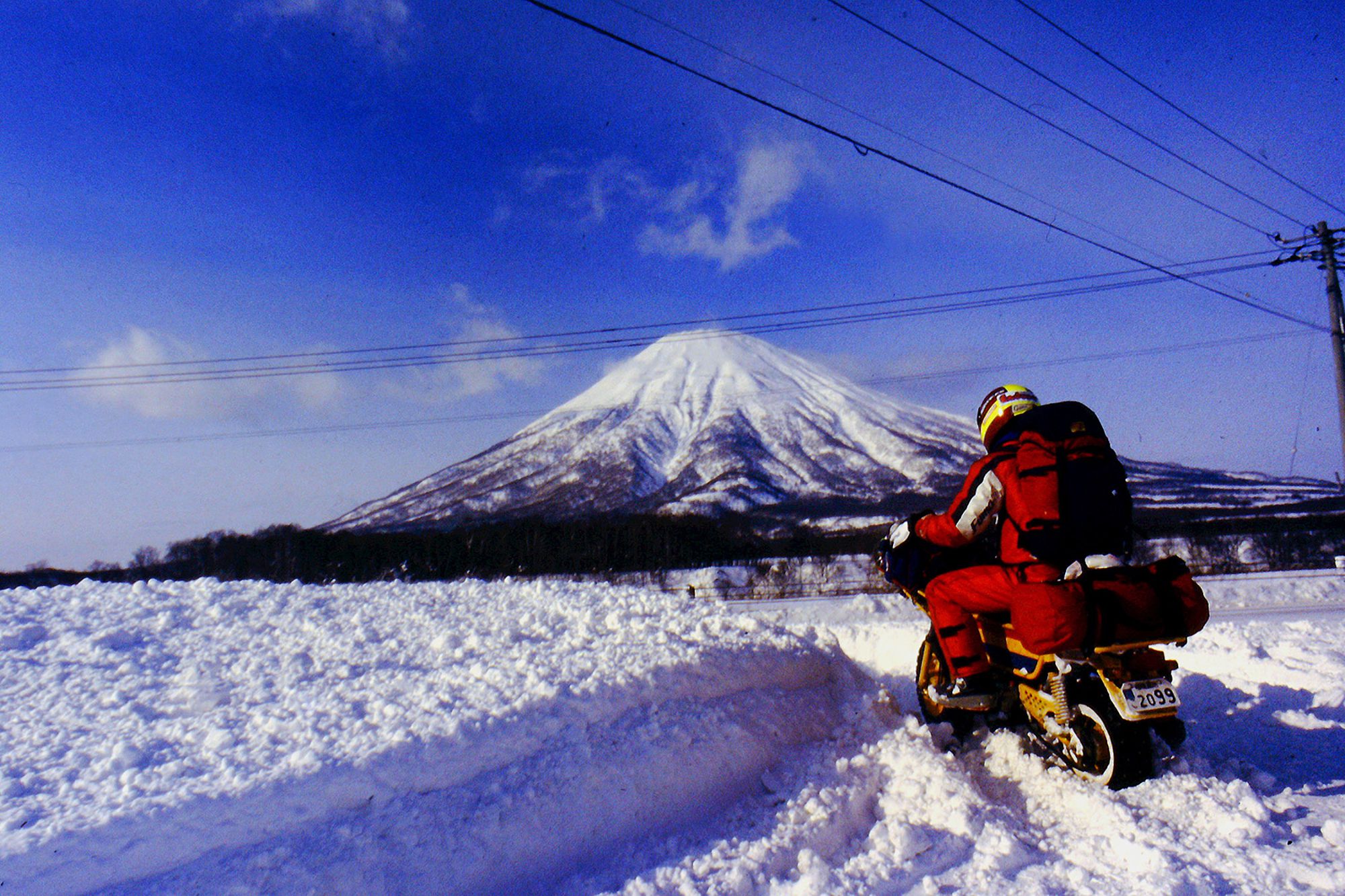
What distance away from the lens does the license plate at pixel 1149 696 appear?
323 centimetres

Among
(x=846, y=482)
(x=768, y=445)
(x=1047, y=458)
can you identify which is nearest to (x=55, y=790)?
(x=1047, y=458)

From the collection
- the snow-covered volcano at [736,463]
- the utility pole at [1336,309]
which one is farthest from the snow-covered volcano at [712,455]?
the utility pole at [1336,309]

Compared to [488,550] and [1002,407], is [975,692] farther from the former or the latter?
[488,550]

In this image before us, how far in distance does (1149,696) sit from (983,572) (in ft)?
2.78

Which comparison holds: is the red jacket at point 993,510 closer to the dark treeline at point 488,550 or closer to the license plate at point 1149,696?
the license plate at point 1149,696

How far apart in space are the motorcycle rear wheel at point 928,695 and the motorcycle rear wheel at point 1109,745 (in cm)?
85

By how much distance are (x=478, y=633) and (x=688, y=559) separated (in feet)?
89.2

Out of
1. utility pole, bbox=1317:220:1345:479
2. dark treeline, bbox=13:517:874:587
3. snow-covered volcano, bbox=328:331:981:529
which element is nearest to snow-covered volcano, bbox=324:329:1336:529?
snow-covered volcano, bbox=328:331:981:529

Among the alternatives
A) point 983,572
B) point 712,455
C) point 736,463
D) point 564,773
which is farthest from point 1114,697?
point 712,455

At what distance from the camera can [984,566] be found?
12.8 ft

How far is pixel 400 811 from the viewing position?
2.93 metres

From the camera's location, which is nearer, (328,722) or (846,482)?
(328,722)

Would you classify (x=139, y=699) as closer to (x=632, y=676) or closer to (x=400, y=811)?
(x=400, y=811)

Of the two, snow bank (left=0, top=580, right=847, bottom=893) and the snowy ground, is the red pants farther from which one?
snow bank (left=0, top=580, right=847, bottom=893)
